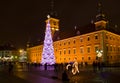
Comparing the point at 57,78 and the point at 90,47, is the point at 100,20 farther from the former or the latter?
the point at 57,78

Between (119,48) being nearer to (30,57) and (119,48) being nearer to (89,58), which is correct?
(89,58)

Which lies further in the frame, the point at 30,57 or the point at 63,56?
the point at 30,57

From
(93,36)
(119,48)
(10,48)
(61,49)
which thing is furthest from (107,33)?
(10,48)

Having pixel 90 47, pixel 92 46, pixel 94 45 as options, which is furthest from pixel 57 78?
pixel 90 47

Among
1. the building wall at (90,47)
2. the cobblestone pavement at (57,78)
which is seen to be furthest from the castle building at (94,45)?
the cobblestone pavement at (57,78)

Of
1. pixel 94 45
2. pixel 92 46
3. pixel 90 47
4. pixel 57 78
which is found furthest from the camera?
pixel 90 47

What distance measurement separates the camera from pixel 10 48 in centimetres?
14800

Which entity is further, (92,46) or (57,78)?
(92,46)

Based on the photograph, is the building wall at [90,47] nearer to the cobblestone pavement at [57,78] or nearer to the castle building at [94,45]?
the castle building at [94,45]

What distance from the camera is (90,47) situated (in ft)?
192

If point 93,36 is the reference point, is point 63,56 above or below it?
below

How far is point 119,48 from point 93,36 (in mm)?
10977

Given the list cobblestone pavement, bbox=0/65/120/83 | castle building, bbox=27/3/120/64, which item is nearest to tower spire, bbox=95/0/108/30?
castle building, bbox=27/3/120/64

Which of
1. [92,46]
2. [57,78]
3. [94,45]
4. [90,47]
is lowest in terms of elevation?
[57,78]
